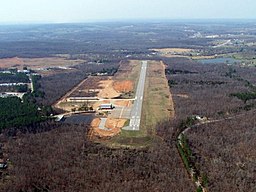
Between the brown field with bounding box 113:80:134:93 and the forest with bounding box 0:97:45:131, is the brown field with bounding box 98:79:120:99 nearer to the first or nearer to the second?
the brown field with bounding box 113:80:134:93

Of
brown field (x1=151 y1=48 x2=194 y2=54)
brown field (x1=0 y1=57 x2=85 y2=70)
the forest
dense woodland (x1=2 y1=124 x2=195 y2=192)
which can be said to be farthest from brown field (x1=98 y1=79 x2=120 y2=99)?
brown field (x1=151 y1=48 x2=194 y2=54)

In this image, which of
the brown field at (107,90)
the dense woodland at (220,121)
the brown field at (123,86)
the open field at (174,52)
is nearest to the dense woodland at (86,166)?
the dense woodland at (220,121)

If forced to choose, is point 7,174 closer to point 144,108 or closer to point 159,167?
point 159,167

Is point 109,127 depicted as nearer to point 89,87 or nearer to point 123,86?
point 123,86

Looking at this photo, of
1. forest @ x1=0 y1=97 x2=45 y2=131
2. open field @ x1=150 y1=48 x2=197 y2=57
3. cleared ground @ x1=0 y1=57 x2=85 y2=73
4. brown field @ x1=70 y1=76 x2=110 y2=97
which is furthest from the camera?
open field @ x1=150 y1=48 x2=197 y2=57

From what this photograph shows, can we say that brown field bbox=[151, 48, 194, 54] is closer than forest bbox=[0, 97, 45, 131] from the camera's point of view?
No

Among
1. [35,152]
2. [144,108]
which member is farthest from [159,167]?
[144,108]
